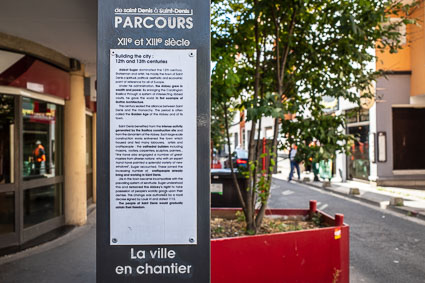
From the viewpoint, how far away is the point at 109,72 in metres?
2.08

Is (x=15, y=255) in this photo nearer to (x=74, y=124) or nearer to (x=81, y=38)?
(x=74, y=124)

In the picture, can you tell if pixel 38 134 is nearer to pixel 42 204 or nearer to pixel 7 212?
pixel 42 204

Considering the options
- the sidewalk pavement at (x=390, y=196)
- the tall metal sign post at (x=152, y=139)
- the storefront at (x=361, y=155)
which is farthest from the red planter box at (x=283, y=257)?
the storefront at (x=361, y=155)

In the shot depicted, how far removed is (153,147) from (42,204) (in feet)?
20.1

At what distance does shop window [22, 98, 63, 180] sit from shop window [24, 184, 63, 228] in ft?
0.92

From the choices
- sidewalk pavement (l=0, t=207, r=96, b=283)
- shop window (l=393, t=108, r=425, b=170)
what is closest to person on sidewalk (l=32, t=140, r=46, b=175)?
sidewalk pavement (l=0, t=207, r=96, b=283)

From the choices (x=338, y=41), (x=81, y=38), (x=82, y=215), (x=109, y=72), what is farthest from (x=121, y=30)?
(x=82, y=215)

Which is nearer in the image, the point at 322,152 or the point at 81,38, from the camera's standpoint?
the point at 322,152

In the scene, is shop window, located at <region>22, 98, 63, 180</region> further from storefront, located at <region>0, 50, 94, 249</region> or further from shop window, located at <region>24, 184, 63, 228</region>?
→ shop window, located at <region>24, 184, 63, 228</region>

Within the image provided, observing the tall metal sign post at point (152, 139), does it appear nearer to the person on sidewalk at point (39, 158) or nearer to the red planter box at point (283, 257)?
the red planter box at point (283, 257)

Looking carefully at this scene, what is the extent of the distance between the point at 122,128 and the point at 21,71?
5114 mm

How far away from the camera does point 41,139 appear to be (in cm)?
738

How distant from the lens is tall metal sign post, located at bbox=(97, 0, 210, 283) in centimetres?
208

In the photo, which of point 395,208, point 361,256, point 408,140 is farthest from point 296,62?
point 408,140
